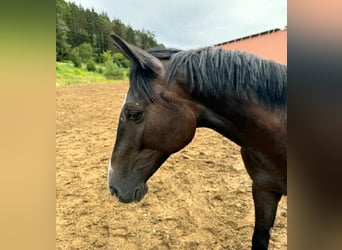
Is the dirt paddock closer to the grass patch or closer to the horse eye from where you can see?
the grass patch

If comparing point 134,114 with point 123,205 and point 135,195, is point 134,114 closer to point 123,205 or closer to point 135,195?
point 135,195

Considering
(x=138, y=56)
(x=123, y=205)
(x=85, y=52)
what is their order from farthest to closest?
(x=123, y=205), (x=85, y=52), (x=138, y=56)

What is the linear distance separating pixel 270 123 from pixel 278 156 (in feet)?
0.41

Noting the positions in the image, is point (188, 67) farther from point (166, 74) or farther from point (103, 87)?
point (103, 87)

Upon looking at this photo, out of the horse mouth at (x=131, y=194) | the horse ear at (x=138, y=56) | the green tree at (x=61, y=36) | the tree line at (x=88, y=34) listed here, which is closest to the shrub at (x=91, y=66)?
the tree line at (x=88, y=34)

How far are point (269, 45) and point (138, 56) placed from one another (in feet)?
1.56

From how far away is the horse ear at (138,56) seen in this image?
2.43ft

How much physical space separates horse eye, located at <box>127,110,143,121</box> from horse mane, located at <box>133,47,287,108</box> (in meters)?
0.06

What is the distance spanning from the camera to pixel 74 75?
924mm

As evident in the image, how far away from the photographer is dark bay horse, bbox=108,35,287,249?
0.78 meters

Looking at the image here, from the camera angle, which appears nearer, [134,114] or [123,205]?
[134,114]

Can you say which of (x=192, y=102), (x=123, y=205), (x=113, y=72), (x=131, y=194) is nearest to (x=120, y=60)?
(x=113, y=72)
